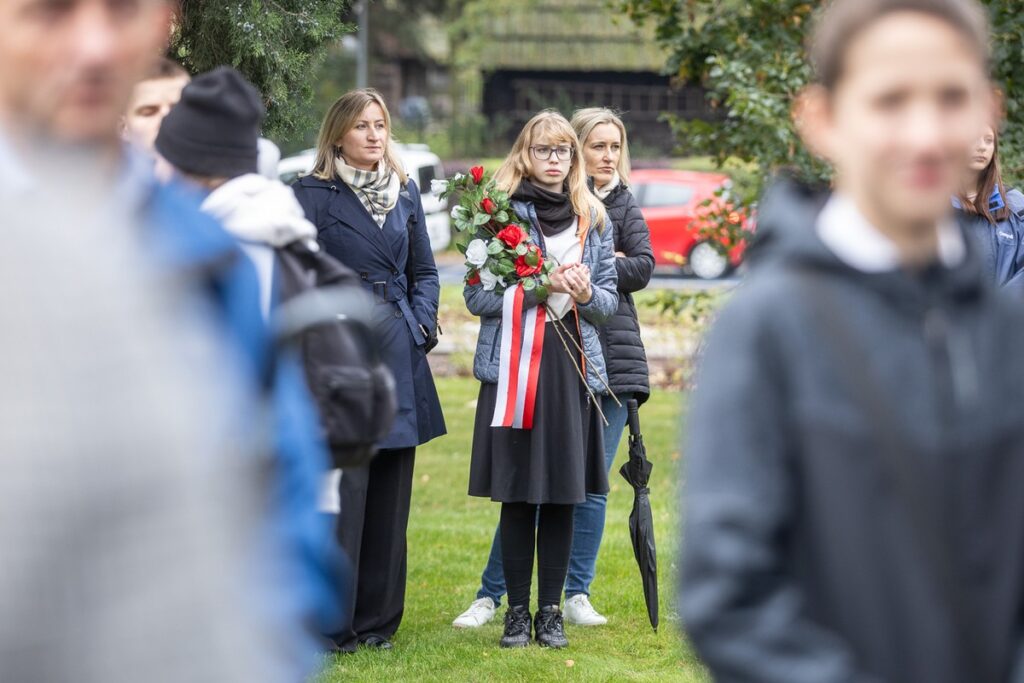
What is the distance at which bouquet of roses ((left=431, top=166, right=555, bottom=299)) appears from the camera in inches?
253

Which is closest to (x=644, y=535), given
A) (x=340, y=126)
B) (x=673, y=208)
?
(x=340, y=126)

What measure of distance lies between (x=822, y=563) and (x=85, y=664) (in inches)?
37.5

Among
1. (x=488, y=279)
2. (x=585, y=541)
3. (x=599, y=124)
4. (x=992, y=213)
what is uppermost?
(x=599, y=124)

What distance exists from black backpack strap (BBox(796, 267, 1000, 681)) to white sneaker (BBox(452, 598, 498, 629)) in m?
5.09

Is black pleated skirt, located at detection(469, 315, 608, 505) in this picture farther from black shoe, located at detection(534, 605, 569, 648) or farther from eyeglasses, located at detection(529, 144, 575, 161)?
eyeglasses, located at detection(529, 144, 575, 161)

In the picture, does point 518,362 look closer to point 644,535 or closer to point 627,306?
point 627,306

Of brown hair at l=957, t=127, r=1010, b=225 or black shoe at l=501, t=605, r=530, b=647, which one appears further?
black shoe at l=501, t=605, r=530, b=647

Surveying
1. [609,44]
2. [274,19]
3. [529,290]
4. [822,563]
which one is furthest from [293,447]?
[609,44]

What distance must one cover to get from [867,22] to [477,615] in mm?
5243

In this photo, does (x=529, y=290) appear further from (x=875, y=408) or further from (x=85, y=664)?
(x=85, y=664)

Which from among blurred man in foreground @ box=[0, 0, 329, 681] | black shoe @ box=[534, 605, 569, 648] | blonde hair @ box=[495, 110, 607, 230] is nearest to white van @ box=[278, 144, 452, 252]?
blonde hair @ box=[495, 110, 607, 230]

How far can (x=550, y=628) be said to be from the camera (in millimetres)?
6582

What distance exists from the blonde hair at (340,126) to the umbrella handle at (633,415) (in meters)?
1.59

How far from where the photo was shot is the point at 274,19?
224 inches
